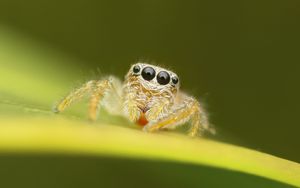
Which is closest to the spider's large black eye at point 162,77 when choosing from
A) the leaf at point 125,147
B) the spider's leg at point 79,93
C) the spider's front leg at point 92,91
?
the spider's front leg at point 92,91

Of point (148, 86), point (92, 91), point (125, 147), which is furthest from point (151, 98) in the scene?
point (125, 147)

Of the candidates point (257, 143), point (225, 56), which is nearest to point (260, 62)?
point (225, 56)

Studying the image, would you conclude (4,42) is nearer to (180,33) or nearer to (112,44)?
(112,44)

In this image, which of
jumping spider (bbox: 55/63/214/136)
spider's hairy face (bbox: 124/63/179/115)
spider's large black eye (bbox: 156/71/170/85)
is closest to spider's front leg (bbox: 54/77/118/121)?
jumping spider (bbox: 55/63/214/136)

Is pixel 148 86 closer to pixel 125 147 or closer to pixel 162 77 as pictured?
pixel 162 77

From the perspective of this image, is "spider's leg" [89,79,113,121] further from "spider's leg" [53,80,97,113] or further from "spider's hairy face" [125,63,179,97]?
"spider's hairy face" [125,63,179,97]
